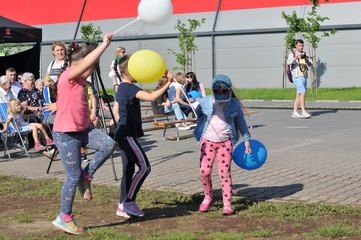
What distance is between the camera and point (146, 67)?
682 centimetres

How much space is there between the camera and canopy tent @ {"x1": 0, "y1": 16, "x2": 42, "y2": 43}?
14.6m

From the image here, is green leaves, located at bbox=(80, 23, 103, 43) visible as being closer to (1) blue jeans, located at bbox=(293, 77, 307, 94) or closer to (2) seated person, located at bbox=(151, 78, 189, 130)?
(1) blue jeans, located at bbox=(293, 77, 307, 94)

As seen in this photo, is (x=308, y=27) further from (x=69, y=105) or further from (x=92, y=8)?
(x=69, y=105)

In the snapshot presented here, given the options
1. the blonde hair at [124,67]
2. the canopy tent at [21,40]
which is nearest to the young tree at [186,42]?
the canopy tent at [21,40]

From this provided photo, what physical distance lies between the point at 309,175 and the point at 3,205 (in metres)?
4.16

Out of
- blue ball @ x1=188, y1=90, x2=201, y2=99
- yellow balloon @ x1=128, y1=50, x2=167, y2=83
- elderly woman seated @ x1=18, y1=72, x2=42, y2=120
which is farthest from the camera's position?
blue ball @ x1=188, y1=90, x2=201, y2=99

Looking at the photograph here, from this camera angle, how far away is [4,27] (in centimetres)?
1451

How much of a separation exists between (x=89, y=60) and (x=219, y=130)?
1.85 meters

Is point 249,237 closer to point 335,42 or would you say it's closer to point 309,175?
point 309,175

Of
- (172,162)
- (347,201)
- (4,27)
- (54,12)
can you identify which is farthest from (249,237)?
(54,12)

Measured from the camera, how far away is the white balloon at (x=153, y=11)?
24.1 feet

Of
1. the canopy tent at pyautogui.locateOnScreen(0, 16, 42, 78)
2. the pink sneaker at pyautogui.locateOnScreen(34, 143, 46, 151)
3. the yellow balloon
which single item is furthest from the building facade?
the yellow balloon

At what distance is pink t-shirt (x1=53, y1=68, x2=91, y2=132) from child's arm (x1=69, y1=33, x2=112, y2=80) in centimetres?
13

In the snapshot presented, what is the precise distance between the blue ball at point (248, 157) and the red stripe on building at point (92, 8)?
2558cm
